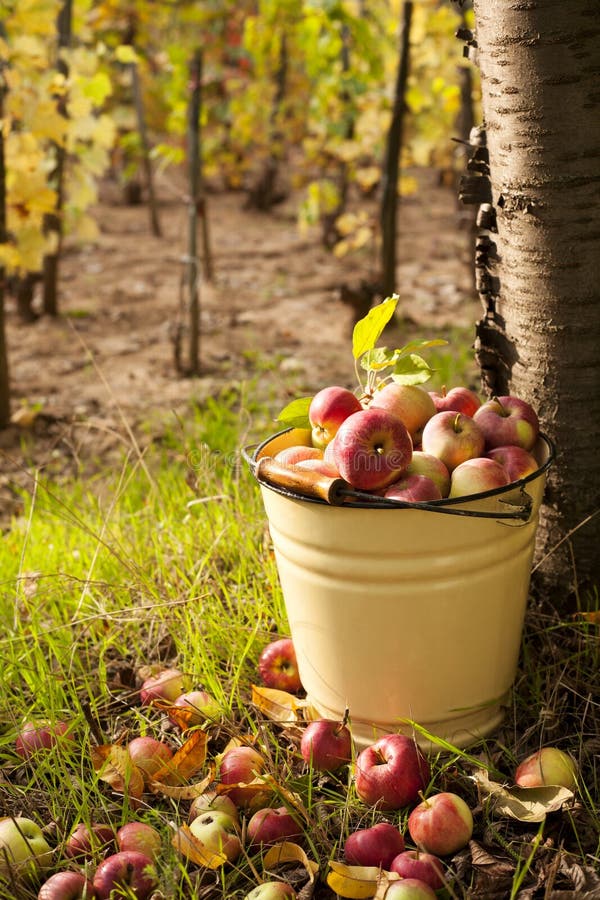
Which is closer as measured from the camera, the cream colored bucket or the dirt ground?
the cream colored bucket

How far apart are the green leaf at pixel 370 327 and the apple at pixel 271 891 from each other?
3.03 feet

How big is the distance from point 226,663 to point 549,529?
0.77 m

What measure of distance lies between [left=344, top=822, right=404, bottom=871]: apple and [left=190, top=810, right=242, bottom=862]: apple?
0.19m

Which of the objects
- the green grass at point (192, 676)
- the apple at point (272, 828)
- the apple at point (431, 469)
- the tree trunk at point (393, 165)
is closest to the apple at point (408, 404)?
the apple at point (431, 469)

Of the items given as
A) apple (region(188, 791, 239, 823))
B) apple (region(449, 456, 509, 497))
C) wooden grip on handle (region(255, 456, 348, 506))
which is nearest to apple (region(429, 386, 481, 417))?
apple (region(449, 456, 509, 497))

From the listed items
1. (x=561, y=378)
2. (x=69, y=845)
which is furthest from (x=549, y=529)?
(x=69, y=845)

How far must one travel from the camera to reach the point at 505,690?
1786mm

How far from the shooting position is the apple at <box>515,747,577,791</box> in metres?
1.57

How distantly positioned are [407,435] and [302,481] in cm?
20

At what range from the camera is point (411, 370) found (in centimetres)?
172

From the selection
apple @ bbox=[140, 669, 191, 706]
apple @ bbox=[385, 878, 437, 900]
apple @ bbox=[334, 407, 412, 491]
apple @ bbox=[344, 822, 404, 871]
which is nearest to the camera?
apple @ bbox=[385, 878, 437, 900]

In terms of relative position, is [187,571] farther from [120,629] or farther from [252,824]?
[252,824]

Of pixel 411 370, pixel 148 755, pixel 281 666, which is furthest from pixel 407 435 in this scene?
pixel 148 755

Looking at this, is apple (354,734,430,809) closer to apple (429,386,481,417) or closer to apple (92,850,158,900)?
apple (92,850,158,900)
